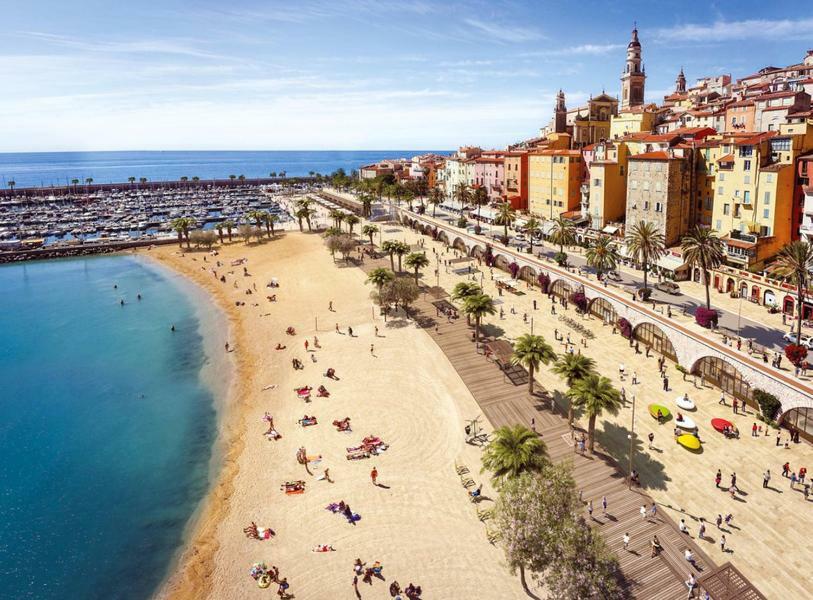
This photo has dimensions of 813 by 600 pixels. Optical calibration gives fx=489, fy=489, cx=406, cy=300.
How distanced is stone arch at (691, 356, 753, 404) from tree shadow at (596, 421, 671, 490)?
10354 millimetres

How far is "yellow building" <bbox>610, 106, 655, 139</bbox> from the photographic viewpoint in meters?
98.4

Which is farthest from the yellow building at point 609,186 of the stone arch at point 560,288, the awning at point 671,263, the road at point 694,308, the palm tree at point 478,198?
the stone arch at point 560,288

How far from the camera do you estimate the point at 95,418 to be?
46688 mm

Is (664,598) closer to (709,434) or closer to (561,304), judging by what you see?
(709,434)

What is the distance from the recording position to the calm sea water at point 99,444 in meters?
30.7

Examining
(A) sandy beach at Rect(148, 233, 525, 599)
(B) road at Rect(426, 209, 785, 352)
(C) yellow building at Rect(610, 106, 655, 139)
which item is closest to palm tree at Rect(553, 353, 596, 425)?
(A) sandy beach at Rect(148, 233, 525, 599)

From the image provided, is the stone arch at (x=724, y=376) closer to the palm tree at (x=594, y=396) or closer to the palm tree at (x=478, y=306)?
the palm tree at (x=594, y=396)

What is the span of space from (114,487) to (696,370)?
4858 cm

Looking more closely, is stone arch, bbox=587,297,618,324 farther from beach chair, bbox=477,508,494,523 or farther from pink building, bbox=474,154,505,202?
pink building, bbox=474,154,505,202

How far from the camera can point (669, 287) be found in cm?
5616

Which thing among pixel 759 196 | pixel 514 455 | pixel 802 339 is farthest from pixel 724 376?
pixel 759 196

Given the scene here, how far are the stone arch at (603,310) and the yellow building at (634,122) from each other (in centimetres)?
A: 5533

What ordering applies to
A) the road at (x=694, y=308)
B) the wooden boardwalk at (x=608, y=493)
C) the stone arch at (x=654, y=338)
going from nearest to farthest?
the wooden boardwalk at (x=608, y=493)
the road at (x=694, y=308)
the stone arch at (x=654, y=338)

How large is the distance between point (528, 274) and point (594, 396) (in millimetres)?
38377
